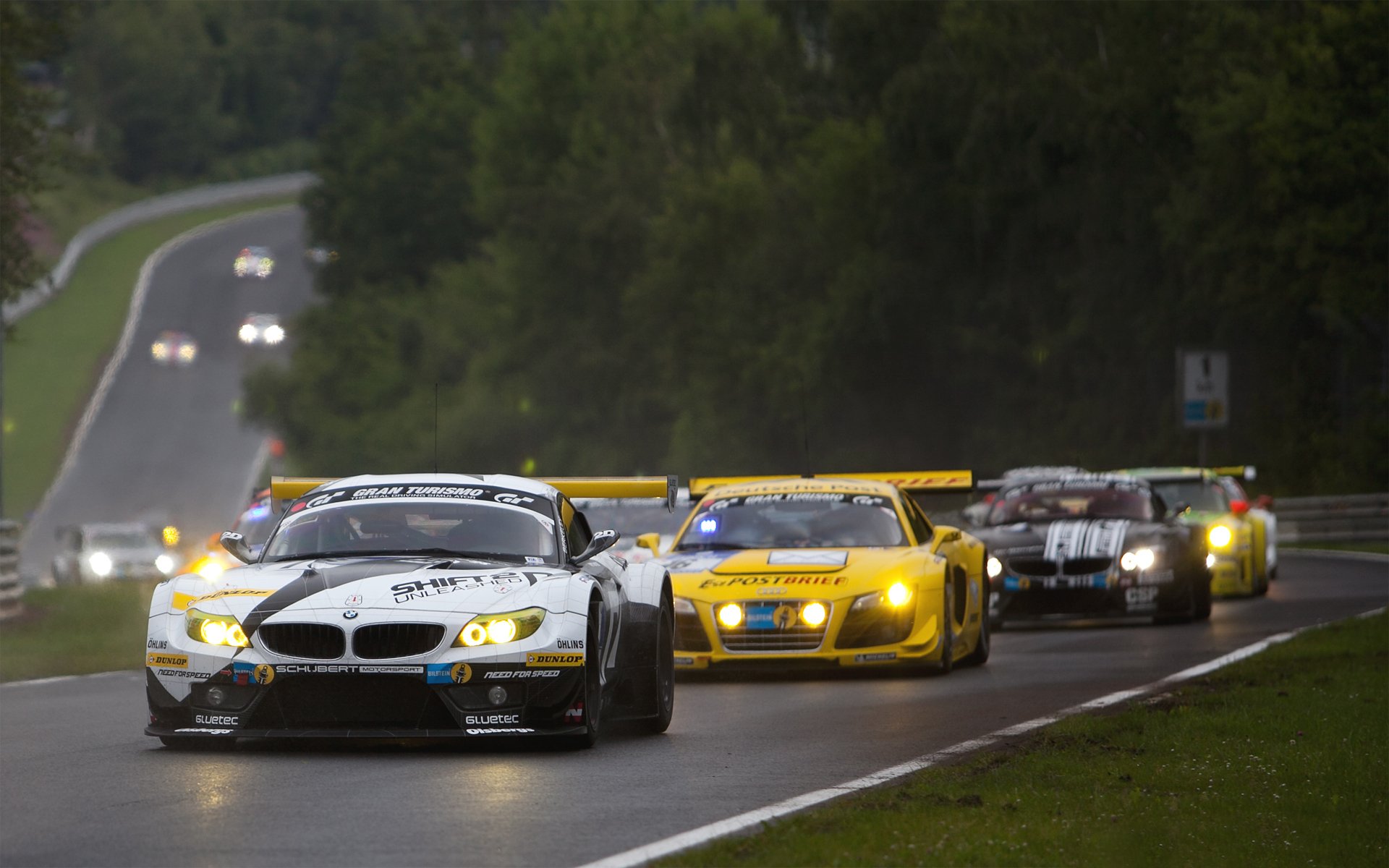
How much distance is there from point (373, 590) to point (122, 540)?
137ft

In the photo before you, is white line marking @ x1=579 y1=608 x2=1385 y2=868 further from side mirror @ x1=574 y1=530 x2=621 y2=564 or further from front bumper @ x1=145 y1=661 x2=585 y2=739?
side mirror @ x1=574 y1=530 x2=621 y2=564

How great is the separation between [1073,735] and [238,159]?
520 ft

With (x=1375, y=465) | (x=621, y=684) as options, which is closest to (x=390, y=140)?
(x=1375, y=465)

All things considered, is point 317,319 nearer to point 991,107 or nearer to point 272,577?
point 991,107

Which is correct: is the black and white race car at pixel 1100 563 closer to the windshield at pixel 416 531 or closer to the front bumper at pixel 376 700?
the windshield at pixel 416 531

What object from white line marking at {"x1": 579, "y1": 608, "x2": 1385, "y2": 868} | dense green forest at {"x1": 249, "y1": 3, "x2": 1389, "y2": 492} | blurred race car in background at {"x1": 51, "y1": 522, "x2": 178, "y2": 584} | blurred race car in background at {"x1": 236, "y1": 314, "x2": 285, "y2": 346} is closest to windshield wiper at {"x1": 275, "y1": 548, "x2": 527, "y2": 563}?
white line marking at {"x1": 579, "y1": 608, "x2": 1385, "y2": 868}

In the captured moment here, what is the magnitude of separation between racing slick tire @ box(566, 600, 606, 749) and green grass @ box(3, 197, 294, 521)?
62.2 meters

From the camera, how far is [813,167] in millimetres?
69375

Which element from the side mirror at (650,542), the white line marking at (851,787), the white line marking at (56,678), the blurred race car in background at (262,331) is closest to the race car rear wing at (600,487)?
the side mirror at (650,542)

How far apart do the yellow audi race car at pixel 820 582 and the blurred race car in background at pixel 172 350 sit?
8073 cm

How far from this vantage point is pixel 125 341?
96.7 meters

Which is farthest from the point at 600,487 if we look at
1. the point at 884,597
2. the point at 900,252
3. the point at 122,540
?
the point at 900,252

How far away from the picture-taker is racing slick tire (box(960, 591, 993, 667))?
17.3 m

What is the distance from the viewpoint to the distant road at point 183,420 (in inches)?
2970
